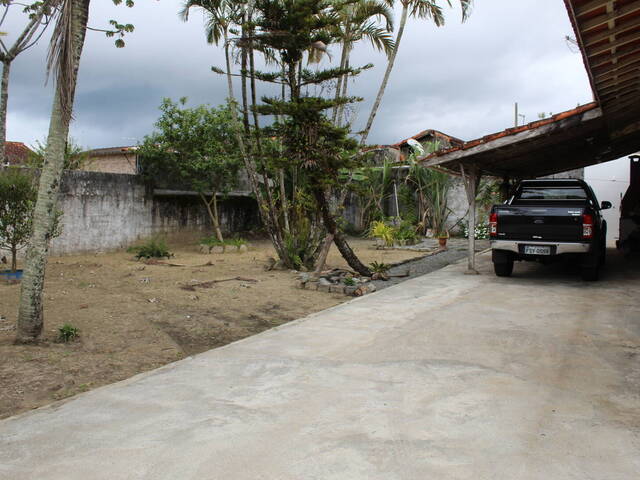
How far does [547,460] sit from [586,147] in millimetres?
11570

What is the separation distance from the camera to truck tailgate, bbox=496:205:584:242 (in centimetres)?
941

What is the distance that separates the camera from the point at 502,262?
10523 mm

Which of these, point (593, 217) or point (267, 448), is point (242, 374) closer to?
point (267, 448)

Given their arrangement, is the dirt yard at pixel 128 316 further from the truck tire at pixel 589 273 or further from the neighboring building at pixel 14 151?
the neighboring building at pixel 14 151

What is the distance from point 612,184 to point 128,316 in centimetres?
1929

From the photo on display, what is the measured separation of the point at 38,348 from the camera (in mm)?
5535

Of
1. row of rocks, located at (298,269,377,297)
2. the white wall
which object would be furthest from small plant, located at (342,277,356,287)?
the white wall

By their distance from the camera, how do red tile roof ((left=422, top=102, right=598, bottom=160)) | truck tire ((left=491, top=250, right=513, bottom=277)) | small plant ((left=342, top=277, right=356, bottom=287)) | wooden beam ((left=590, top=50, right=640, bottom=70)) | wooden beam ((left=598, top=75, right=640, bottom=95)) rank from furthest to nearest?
1. truck tire ((left=491, top=250, right=513, bottom=277))
2. small plant ((left=342, top=277, right=356, bottom=287))
3. red tile roof ((left=422, top=102, right=598, bottom=160))
4. wooden beam ((left=598, top=75, right=640, bottom=95))
5. wooden beam ((left=590, top=50, right=640, bottom=70))

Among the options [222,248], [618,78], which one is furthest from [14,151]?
[618,78]

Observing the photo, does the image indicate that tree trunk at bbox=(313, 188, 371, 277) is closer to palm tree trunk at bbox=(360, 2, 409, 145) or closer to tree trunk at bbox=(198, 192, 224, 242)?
palm tree trunk at bbox=(360, 2, 409, 145)

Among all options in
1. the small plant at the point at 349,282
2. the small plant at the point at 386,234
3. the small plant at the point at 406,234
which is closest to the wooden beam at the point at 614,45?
the small plant at the point at 349,282

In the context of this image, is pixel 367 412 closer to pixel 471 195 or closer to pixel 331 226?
pixel 331 226

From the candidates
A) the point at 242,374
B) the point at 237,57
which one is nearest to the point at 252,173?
the point at 237,57

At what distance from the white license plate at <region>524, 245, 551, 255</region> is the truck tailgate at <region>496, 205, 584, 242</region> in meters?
0.15
